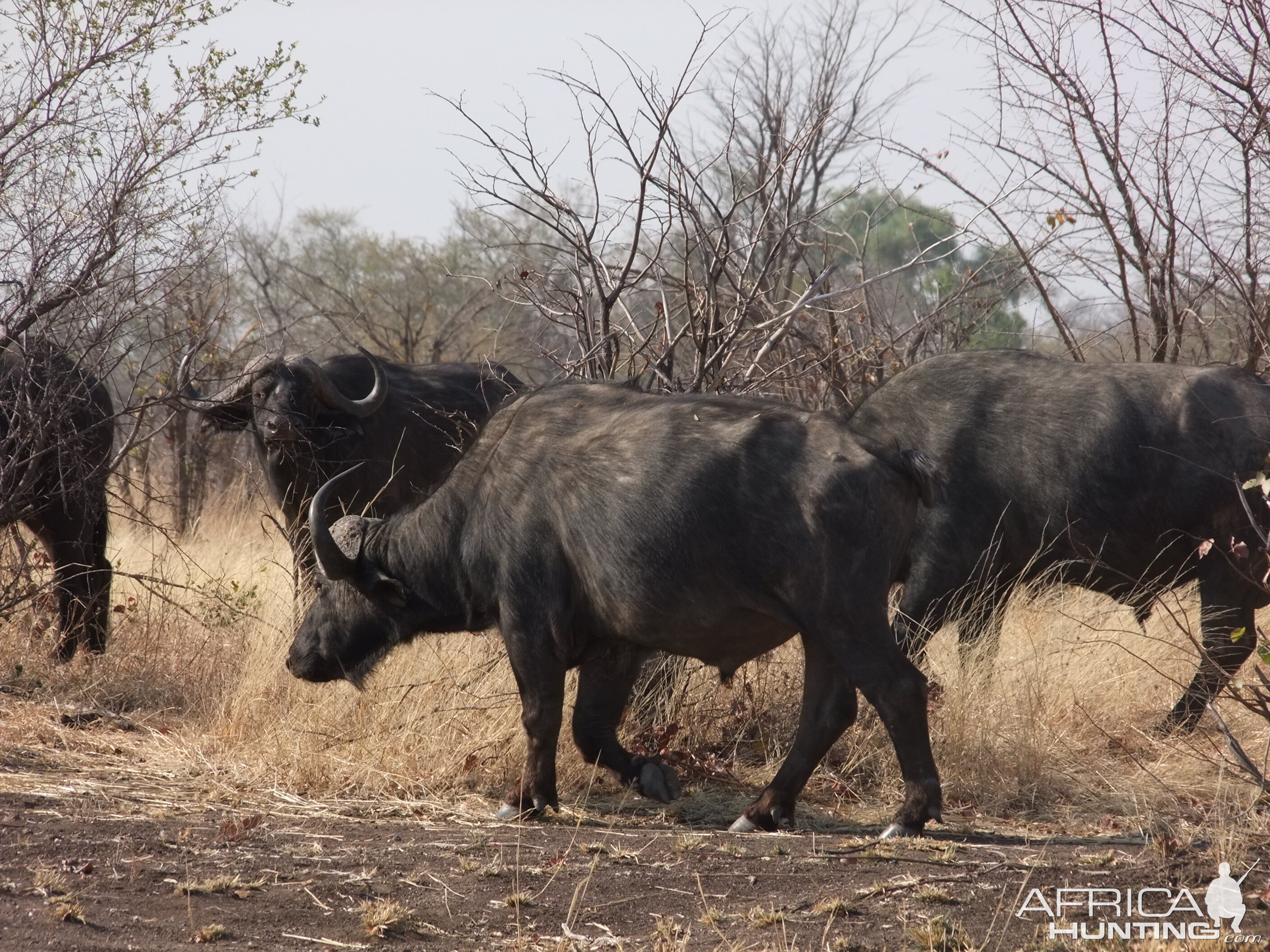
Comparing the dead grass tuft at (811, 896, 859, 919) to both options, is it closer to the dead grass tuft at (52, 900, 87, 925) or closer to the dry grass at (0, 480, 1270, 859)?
the dry grass at (0, 480, 1270, 859)

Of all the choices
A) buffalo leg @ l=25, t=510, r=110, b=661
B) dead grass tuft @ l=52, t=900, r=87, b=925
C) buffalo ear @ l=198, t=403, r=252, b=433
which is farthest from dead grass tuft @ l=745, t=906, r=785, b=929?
buffalo ear @ l=198, t=403, r=252, b=433

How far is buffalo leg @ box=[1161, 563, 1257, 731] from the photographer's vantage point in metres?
6.20

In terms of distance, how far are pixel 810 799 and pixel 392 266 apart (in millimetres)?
22779

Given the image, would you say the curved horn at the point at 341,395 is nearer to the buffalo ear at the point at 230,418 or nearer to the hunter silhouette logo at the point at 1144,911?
the buffalo ear at the point at 230,418

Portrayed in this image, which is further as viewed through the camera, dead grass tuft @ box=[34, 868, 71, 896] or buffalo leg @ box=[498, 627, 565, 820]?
buffalo leg @ box=[498, 627, 565, 820]

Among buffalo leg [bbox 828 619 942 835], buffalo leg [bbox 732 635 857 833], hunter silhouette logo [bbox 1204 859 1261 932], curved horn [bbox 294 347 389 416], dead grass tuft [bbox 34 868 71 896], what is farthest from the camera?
curved horn [bbox 294 347 389 416]

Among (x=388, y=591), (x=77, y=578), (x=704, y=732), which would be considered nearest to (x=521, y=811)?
(x=388, y=591)

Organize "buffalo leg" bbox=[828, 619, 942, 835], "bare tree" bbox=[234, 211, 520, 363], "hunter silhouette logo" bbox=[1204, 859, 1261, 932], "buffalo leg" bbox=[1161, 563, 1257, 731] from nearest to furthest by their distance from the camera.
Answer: "hunter silhouette logo" bbox=[1204, 859, 1261, 932]
"buffalo leg" bbox=[828, 619, 942, 835]
"buffalo leg" bbox=[1161, 563, 1257, 731]
"bare tree" bbox=[234, 211, 520, 363]

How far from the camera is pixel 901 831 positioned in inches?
189

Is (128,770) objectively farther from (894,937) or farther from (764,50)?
(764,50)

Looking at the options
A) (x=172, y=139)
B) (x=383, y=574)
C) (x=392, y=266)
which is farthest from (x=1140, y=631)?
(x=392, y=266)

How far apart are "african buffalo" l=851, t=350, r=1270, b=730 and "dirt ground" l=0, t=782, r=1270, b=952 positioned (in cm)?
163

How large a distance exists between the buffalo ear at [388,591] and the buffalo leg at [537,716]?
0.61 meters

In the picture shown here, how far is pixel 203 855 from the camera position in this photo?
15.0 feet
